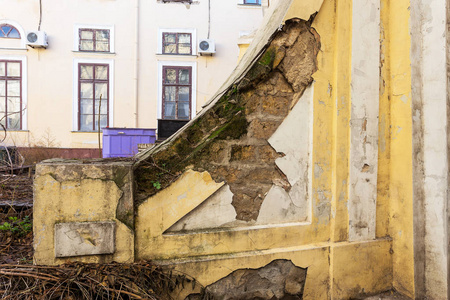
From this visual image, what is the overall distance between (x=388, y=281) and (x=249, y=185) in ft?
5.00

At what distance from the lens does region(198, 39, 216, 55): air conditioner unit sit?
39.7ft

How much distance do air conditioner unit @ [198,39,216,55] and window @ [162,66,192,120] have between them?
0.88m

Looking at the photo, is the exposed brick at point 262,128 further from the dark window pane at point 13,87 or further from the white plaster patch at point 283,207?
the dark window pane at point 13,87

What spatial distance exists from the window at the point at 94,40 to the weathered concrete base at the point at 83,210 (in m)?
11.3

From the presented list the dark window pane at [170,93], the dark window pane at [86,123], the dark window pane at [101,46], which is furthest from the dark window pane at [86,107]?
the dark window pane at [170,93]

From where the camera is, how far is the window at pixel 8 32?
38.3 ft

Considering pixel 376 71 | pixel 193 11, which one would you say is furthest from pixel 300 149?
pixel 193 11

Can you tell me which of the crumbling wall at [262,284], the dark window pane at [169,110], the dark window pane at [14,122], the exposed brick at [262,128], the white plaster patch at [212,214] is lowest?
the crumbling wall at [262,284]

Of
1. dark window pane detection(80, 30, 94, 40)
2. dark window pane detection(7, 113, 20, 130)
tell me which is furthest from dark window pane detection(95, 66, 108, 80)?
dark window pane detection(7, 113, 20, 130)

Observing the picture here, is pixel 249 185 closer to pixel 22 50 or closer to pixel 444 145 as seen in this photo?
pixel 444 145

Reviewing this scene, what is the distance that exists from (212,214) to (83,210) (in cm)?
88

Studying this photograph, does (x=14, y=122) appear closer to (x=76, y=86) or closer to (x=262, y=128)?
(x=76, y=86)

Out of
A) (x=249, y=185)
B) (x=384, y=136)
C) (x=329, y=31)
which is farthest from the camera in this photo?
(x=384, y=136)

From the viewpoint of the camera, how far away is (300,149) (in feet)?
8.54
